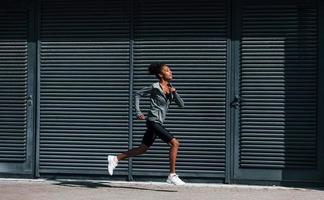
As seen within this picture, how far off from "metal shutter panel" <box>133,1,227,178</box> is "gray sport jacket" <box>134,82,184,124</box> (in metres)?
0.75

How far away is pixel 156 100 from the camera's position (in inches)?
362

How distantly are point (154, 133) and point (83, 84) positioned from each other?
1.62 m

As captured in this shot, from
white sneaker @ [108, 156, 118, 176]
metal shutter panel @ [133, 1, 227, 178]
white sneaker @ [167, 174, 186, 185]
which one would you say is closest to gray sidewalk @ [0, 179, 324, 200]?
white sneaker @ [167, 174, 186, 185]

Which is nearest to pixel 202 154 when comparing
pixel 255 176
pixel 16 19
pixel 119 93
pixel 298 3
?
pixel 255 176

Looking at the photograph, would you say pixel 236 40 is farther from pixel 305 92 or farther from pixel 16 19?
pixel 16 19

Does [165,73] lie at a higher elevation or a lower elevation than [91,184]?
higher

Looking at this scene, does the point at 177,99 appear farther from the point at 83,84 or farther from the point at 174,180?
the point at 83,84

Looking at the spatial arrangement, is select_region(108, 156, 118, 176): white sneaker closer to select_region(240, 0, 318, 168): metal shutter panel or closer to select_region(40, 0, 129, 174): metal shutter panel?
select_region(40, 0, 129, 174): metal shutter panel

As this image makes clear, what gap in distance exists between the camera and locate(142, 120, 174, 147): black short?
9.02m

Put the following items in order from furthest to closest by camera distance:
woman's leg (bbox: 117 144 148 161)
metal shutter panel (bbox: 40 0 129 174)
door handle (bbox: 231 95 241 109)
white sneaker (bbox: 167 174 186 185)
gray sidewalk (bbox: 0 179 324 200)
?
metal shutter panel (bbox: 40 0 129 174)
door handle (bbox: 231 95 241 109)
woman's leg (bbox: 117 144 148 161)
white sneaker (bbox: 167 174 186 185)
gray sidewalk (bbox: 0 179 324 200)

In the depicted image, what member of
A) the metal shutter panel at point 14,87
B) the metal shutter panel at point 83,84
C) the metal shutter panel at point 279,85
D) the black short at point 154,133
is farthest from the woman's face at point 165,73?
the metal shutter panel at point 14,87

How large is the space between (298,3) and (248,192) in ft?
8.96

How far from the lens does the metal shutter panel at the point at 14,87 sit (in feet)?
34.1

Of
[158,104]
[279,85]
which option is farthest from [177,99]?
[279,85]
